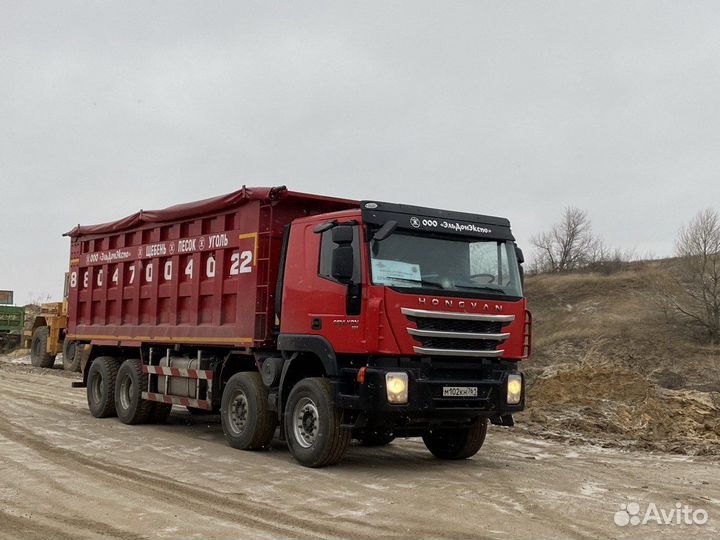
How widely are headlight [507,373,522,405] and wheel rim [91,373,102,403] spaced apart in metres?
8.07

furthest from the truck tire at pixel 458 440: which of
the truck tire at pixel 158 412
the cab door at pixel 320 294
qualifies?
the truck tire at pixel 158 412

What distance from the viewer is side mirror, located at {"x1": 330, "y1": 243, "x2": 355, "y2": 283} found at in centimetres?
865

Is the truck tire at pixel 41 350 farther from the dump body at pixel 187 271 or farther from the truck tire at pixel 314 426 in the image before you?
the truck tire at pixel 314 426

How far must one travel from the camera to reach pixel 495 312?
360 inches

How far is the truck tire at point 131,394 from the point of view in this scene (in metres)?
13.1

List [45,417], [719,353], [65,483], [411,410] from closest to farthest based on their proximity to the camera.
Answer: [65,483] < [411,410] < [45,417] < [719,353]

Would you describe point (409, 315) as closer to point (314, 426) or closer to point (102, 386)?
point (314, 426)

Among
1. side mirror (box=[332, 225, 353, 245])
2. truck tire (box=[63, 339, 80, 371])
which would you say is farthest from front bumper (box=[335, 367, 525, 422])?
truck tire (box=[63, 339, 80, 371])

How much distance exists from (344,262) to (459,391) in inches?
76.5

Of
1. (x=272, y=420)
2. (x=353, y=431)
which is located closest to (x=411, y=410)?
(x=353, y=431)

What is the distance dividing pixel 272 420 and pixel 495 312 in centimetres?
326

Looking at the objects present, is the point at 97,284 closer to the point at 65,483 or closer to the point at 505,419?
the point at 65,483

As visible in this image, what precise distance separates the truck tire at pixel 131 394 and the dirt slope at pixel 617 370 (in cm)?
650

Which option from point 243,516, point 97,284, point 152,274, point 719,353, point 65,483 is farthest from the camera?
point 719,353
